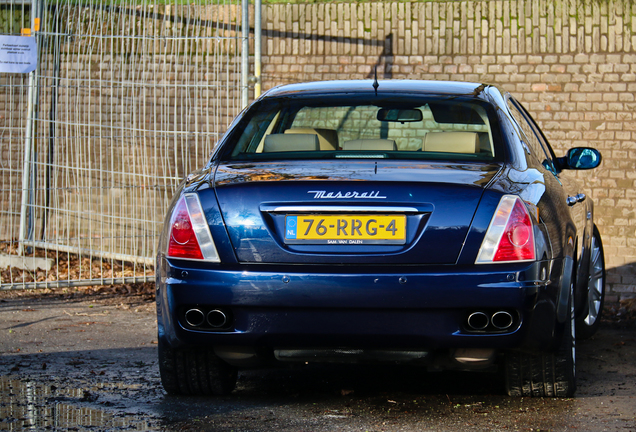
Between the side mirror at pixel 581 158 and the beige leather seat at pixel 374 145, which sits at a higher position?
the beige leather seat at pixel 374 145

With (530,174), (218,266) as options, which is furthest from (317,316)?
(530,174)

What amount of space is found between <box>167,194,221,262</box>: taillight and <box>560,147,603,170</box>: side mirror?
2.68 m

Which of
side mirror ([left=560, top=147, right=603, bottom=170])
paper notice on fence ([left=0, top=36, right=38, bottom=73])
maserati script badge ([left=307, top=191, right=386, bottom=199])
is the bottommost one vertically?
maserati script badge ([left=307, top=191, right=386, bottom=199])

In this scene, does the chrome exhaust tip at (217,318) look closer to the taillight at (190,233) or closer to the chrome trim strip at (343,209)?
→ the taillight at (190,233)

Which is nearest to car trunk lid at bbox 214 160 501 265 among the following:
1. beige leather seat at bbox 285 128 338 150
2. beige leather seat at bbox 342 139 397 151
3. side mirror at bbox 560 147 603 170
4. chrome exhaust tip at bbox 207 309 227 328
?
chrome exhaust tip at bbox 207 309 227 328

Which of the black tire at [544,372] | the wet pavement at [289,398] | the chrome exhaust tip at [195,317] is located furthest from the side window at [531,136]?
the chrome exhaust tip at [195,317]

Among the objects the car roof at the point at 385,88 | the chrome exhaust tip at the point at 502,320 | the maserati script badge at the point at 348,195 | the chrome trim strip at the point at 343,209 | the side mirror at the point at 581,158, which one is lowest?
the chrome exhaust tip at the point at 502,320

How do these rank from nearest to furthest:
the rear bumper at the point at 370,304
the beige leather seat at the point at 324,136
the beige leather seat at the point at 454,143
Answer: the rear bumper at the point at 370,304 < the beige leather seat at the point at 454,143 < the beige leather seat at the point at 324,136

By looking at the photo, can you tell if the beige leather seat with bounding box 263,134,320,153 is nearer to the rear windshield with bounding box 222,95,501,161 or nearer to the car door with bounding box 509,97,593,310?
the rear windshield with bounding box 222,95,501,161

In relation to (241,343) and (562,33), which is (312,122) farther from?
(241,343)

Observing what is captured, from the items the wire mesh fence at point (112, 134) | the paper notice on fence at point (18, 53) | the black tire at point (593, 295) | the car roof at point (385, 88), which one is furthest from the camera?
the wire mesh fence at point (112, 134)

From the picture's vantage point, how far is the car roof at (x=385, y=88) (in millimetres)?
4465

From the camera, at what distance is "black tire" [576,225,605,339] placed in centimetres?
574

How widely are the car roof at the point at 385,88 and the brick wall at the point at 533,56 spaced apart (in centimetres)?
433
